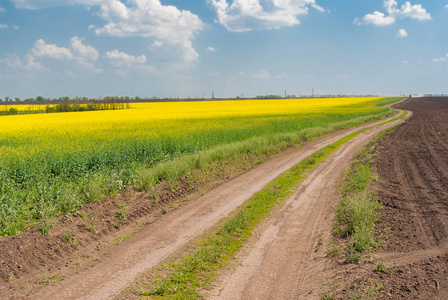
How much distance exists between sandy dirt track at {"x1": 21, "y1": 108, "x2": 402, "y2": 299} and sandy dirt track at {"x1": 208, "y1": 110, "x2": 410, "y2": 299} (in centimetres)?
69

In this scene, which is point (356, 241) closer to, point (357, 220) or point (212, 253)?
point (357, 220)

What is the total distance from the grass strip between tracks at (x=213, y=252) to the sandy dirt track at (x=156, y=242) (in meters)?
0.55

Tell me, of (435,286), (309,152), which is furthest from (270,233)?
(309,152)

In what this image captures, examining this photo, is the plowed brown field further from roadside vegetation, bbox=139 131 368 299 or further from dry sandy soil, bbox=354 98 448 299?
roadside vegetation, bbox=139 131 368 299

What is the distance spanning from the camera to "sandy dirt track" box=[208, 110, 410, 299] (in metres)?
6.39

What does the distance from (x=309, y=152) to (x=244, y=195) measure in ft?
36.1

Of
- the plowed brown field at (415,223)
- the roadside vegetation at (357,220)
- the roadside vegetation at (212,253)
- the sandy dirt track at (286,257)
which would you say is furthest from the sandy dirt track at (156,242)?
the plowed brown field at (415,223)

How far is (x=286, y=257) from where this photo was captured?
7.78 meters

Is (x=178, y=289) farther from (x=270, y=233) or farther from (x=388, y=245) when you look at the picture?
(x=388, y=245)

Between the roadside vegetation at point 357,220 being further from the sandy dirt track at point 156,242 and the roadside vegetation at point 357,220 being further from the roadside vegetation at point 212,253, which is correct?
the roadside vegetation at point 212,253

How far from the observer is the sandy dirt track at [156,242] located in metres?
6.66

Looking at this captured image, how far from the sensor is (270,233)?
Result: 9219 mm

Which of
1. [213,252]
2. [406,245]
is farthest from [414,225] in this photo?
[213,252]

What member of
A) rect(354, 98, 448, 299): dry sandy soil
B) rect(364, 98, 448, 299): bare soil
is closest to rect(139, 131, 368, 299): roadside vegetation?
rect(354, 98, 448, 299): dry sandy soil
